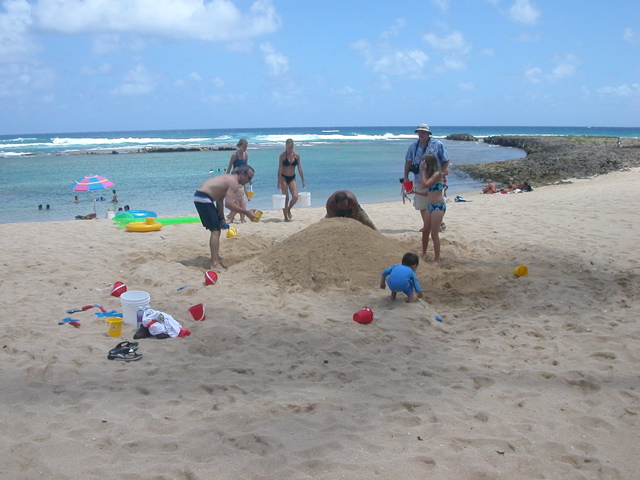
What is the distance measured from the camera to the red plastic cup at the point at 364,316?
16.4 ft

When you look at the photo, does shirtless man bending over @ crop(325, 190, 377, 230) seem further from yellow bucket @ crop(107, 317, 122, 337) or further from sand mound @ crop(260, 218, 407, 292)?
yellow bucket @ crop(107, 317, 122, 337)

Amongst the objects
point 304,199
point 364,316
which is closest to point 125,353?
point 364,316

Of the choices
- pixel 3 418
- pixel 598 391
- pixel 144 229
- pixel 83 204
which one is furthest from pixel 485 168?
pixel 3 418

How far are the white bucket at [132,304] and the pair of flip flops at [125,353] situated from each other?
0.50 meters

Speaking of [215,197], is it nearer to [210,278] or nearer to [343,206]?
[210,278]

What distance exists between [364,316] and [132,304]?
2.19 m

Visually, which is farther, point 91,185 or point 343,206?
point 91,185

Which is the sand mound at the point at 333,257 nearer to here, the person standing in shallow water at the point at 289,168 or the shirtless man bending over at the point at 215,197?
the shirtless man bending over at the point at 215,197

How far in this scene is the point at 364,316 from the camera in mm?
5008

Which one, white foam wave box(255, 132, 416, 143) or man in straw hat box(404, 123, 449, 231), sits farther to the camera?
white foam wave box(255, 132, 416, 143)

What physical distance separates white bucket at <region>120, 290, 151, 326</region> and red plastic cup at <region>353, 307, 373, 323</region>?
1.98m

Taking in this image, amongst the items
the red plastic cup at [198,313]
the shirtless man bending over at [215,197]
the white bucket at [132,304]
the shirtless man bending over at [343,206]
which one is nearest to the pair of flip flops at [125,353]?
the white bucket at [132,304]

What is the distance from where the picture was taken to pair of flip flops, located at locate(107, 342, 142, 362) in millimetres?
4254

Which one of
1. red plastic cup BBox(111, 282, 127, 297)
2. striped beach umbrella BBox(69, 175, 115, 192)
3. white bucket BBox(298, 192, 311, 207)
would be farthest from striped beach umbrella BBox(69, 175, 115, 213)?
red plastic cup BBox(111, 282, 127, 297)
